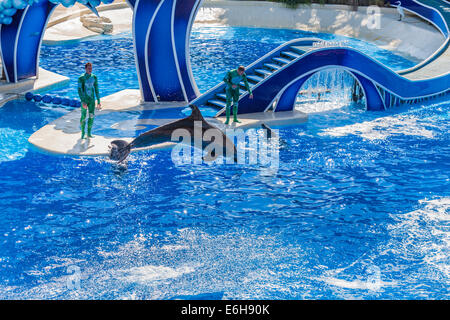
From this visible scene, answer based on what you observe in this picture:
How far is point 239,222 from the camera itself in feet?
29.8

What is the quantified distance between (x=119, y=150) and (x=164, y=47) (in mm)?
4610

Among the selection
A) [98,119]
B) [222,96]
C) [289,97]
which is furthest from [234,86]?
[98,119]

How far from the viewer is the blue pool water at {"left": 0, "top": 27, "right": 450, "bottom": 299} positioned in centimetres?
748

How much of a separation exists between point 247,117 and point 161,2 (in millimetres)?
3610

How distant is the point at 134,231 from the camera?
8.75m

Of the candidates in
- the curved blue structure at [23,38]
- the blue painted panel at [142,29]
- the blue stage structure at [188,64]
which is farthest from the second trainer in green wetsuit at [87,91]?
the curved blue structure at [23,38]

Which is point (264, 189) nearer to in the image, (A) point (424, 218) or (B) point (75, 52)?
(A) point (424, 218)

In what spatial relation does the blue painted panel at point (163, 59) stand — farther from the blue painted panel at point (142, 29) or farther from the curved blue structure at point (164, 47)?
the blue painted panel at point (142, 29)

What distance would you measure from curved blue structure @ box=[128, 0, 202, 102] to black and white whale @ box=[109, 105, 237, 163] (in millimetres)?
4139

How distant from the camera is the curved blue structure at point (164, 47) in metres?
14.4

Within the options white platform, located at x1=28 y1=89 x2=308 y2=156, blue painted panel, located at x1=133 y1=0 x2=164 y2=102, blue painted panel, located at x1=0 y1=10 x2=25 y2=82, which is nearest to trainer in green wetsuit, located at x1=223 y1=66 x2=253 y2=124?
white platform, located at x1=28 y1=89 x2=308 y2=156
